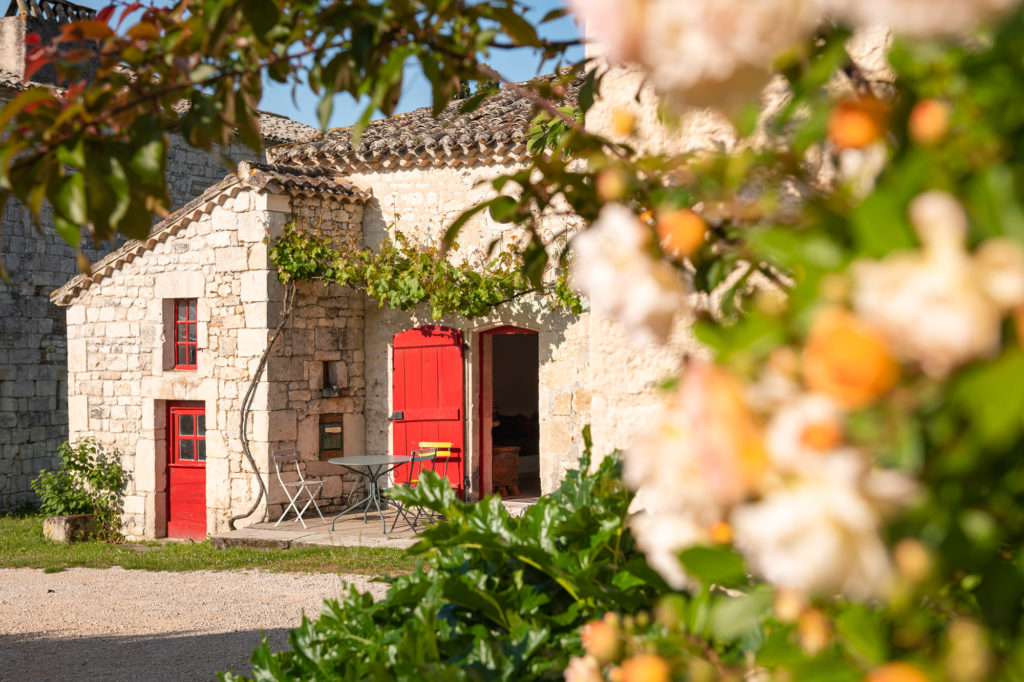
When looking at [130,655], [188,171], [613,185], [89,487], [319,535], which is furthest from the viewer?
[188,171]

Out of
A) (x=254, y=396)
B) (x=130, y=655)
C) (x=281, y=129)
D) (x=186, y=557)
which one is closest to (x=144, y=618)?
(x=130, y=655)

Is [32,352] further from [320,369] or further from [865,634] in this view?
[865,634]

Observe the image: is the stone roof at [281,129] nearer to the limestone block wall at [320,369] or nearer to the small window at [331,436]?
the limestone block wall at [320,369]

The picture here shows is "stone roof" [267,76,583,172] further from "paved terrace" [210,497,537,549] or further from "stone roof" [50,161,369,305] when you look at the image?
"paved terrace" [210,497,537,549]

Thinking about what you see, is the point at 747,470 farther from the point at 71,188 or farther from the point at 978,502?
the point at 71,188

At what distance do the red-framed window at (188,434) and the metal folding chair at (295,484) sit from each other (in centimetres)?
126

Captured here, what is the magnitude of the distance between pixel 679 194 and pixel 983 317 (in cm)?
50

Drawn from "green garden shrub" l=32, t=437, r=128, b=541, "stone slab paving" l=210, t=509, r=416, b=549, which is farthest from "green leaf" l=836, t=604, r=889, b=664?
"green garden shrub" l=32, t=437, r=128, b=541

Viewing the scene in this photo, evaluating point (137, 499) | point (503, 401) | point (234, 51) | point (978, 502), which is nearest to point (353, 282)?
point (137, 499)

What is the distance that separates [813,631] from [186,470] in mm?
10115

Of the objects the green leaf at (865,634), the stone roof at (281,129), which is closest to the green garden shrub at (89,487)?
the stone roof at (281,129)

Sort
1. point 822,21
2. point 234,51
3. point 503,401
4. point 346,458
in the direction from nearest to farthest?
point 822,21
point 234,51
point 346,458
point 503,401

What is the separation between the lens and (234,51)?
4.30ft

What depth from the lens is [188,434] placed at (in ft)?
32.6
